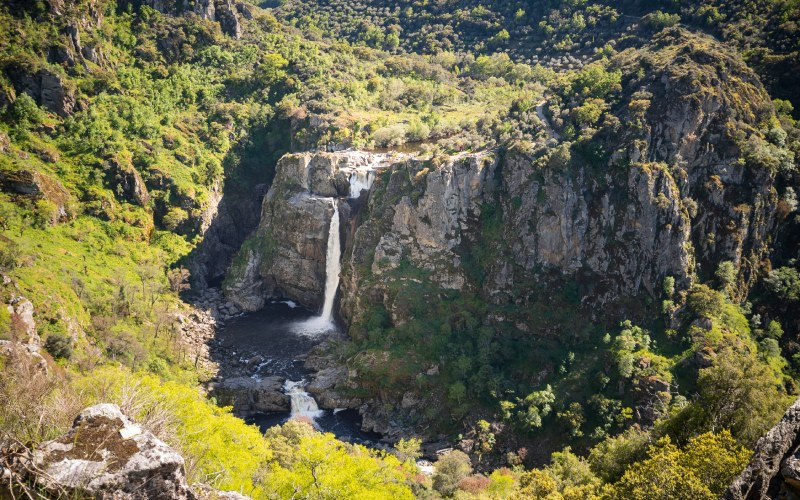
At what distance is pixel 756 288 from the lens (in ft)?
210

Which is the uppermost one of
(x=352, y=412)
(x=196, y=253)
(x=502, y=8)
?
(x=502, y=8)

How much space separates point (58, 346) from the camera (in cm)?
5025

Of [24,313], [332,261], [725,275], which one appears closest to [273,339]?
[332,261]

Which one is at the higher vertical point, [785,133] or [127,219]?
[785,133]

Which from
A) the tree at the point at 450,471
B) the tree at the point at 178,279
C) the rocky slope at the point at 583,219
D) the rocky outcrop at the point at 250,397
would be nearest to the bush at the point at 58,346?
the rocky outcrop at the point at 250,397

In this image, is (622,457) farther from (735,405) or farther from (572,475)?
(735,405)

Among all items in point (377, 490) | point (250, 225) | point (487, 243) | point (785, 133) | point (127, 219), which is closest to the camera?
point (377, 490)

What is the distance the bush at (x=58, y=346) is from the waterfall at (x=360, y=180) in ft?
141

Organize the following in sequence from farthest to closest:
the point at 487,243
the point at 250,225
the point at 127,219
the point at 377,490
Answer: the point at 250,225, the point at 127,219, the point at 487,243, the point at 377,490

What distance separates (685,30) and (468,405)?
7081cm

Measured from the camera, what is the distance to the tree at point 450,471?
154ft

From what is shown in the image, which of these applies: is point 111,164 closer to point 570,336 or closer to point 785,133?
point 570,336

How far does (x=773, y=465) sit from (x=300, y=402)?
171ft

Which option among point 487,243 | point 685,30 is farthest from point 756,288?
point 685,30
